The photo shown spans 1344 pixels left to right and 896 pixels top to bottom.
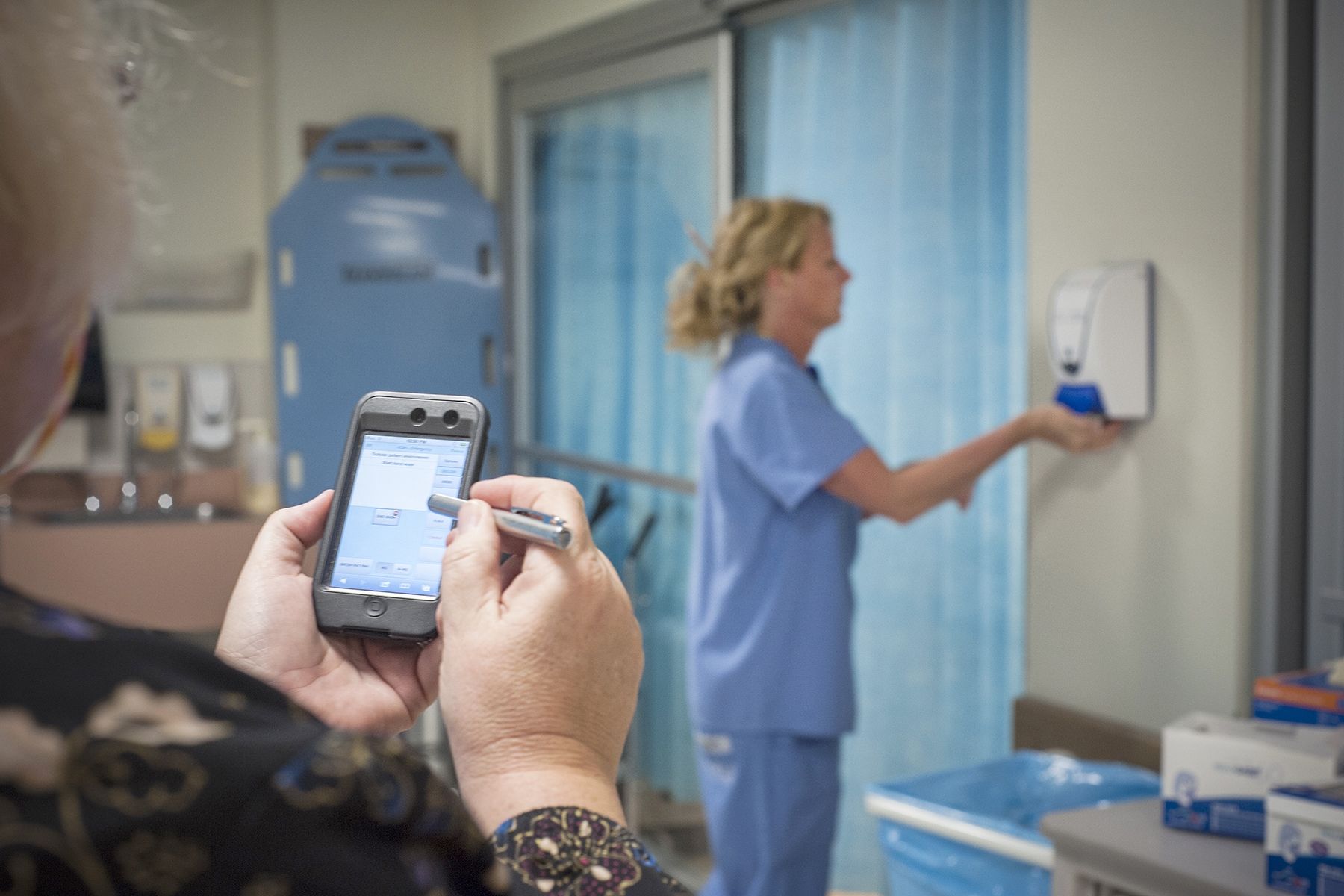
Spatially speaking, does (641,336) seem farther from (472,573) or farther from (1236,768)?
(472,573)

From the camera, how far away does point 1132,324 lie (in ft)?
5.94

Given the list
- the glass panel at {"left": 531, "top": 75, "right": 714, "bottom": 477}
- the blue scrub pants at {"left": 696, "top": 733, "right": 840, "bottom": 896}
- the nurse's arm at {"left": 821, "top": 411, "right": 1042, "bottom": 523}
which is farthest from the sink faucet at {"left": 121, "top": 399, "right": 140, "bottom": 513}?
the nurse's arm at {"left": 821, "top": 411, "right": 1042, "bottom": 523}

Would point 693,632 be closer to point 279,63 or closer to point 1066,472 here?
point 1066,472

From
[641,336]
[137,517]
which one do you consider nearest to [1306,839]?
[641,336]

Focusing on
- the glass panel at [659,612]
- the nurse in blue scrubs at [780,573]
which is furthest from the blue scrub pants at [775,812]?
the glass panel at [659,612]

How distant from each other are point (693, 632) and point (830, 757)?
1.01 feet

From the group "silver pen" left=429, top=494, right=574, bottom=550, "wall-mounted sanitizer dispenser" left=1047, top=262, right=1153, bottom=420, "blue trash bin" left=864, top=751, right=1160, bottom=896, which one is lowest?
"blue trash bin" left=864, top=751, right=1160, bottom=896

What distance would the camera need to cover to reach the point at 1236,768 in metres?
1.36

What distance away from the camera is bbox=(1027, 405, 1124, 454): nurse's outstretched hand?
1881mm

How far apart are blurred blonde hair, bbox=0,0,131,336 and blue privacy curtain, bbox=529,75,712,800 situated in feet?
7.85

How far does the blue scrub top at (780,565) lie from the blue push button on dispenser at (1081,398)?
1.05 feet

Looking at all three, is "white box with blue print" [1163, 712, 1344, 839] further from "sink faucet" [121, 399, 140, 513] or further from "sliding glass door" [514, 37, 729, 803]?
"sink faucet" [121, 399, 140, 513]

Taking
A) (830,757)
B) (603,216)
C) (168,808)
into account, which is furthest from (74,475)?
(168,808)

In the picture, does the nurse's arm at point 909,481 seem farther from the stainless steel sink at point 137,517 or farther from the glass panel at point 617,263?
the stainless steel sink at point 137,517
